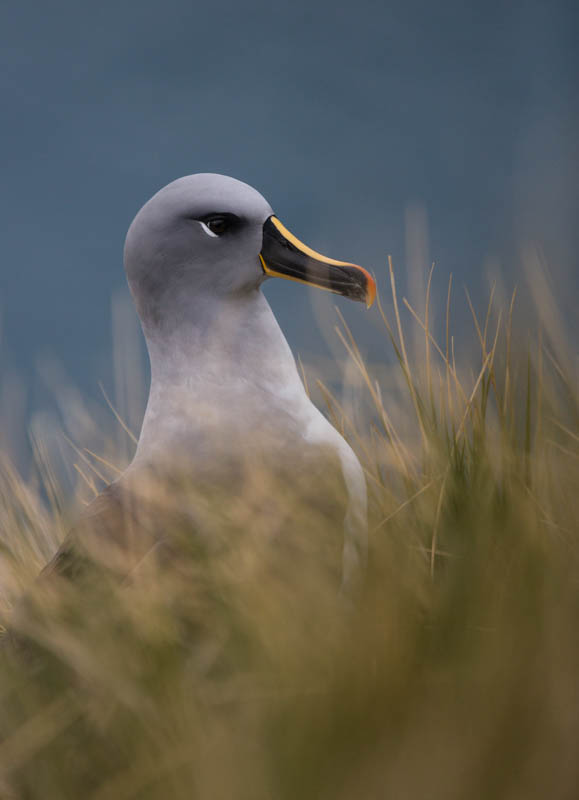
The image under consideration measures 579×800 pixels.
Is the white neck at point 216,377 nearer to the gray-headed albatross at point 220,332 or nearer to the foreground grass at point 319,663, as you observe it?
the gray-headed albatross at point 220,332

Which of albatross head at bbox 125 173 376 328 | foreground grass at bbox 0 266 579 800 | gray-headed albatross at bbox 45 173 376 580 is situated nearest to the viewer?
foreground grass at bbox 0 266 579 800

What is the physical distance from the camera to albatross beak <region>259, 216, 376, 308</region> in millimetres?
1941

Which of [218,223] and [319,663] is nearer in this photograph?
[319,663]

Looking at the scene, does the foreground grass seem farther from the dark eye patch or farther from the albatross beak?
the dark eye patch

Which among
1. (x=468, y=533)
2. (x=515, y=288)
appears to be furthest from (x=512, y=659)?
(x=515, y=288)

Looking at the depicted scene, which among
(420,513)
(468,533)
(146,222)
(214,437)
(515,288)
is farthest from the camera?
(146,222)

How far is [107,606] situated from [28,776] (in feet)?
0.79

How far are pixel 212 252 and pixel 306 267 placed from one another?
22 cm

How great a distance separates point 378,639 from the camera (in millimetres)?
938

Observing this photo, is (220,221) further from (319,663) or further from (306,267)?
(319,663)

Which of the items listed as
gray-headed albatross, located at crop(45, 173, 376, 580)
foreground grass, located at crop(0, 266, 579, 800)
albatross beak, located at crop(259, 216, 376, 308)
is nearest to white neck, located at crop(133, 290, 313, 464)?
gray-headed albatross, located at crop(45, 173, 376, 580)

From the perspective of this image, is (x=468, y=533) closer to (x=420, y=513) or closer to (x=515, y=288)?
(x=420, y=513)

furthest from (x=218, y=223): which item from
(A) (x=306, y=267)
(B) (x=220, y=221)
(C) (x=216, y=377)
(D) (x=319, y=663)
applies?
(D) (x=319, y=663)

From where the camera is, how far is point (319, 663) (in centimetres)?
96
